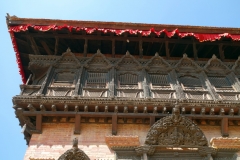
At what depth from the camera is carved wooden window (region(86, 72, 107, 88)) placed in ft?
37.8

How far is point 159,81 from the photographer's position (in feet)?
39.2

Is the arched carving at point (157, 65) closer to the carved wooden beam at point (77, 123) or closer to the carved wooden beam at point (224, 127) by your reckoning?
the carved wooden beam at point (224, 127)

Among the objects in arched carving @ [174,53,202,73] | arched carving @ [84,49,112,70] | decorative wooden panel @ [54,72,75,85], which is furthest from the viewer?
arched carving @ [174,53,202,73]

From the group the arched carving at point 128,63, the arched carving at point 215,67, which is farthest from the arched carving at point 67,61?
the arched carving at point 215,67

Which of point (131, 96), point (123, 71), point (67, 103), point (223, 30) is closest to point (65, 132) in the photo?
point (67, 103)

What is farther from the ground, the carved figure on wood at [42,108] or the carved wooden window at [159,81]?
the carved wooden window at [159,81]

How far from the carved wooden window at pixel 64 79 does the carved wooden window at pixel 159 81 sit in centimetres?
305

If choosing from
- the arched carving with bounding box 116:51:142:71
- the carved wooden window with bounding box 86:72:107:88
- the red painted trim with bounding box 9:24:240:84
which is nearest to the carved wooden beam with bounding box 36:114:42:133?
the carved wooden window with bounding box 86:72:107:88

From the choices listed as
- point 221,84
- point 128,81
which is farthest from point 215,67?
point 128,81

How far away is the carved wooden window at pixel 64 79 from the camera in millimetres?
11578

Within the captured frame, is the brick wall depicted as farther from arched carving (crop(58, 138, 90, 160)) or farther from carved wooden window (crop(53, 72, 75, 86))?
carved wooden window (crop(53, 72, 75, 86))

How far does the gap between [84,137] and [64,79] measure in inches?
118

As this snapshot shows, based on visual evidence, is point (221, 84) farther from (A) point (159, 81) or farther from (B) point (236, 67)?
(A) point (159, 81)

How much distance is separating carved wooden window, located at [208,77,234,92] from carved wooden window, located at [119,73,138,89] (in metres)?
2.99
